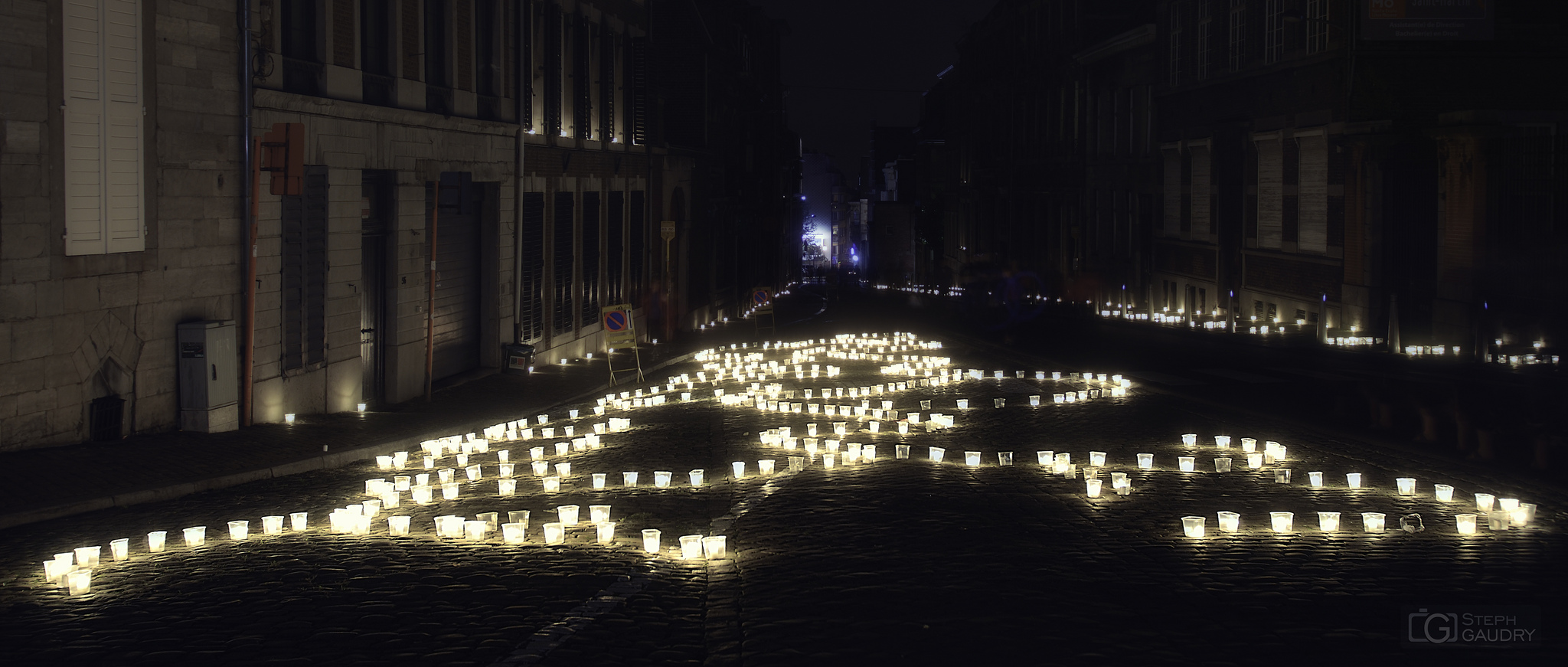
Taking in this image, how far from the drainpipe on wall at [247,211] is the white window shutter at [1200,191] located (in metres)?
28.6

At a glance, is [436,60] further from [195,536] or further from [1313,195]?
[1313,195]

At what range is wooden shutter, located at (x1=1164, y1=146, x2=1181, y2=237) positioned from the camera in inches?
1575

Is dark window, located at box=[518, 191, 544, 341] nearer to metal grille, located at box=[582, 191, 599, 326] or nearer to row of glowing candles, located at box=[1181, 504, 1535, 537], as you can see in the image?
metal grille, located at box=[582, 191, 599, 326]

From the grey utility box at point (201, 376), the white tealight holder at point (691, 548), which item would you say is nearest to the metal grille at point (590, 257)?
the grey utility box at point (201, 376)

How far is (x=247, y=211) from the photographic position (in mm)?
15016

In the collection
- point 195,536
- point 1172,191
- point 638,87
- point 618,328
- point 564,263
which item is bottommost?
point 195,536


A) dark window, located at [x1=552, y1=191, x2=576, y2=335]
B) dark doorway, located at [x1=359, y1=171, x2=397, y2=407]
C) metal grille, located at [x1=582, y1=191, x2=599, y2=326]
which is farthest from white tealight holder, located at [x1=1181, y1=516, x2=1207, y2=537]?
metal grille, located at [x1=582, y1=191, x2=599, y2=326]

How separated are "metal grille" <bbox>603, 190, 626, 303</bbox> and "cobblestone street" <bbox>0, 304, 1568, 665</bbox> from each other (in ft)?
56.5

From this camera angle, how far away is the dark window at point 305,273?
1608 cm

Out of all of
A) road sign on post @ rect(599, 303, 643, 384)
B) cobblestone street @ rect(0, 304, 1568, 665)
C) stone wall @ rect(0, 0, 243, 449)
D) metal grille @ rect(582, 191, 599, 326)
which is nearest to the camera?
cobblestone street @ rect(0, 304, 1568, 665)

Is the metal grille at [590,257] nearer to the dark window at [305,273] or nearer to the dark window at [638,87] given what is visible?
the dark window at [638,87]

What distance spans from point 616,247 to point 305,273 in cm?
Result: 1495

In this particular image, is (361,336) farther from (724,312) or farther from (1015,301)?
(724,312)

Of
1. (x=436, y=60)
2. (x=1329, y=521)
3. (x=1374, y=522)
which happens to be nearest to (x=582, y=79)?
(x=436, y=60)
